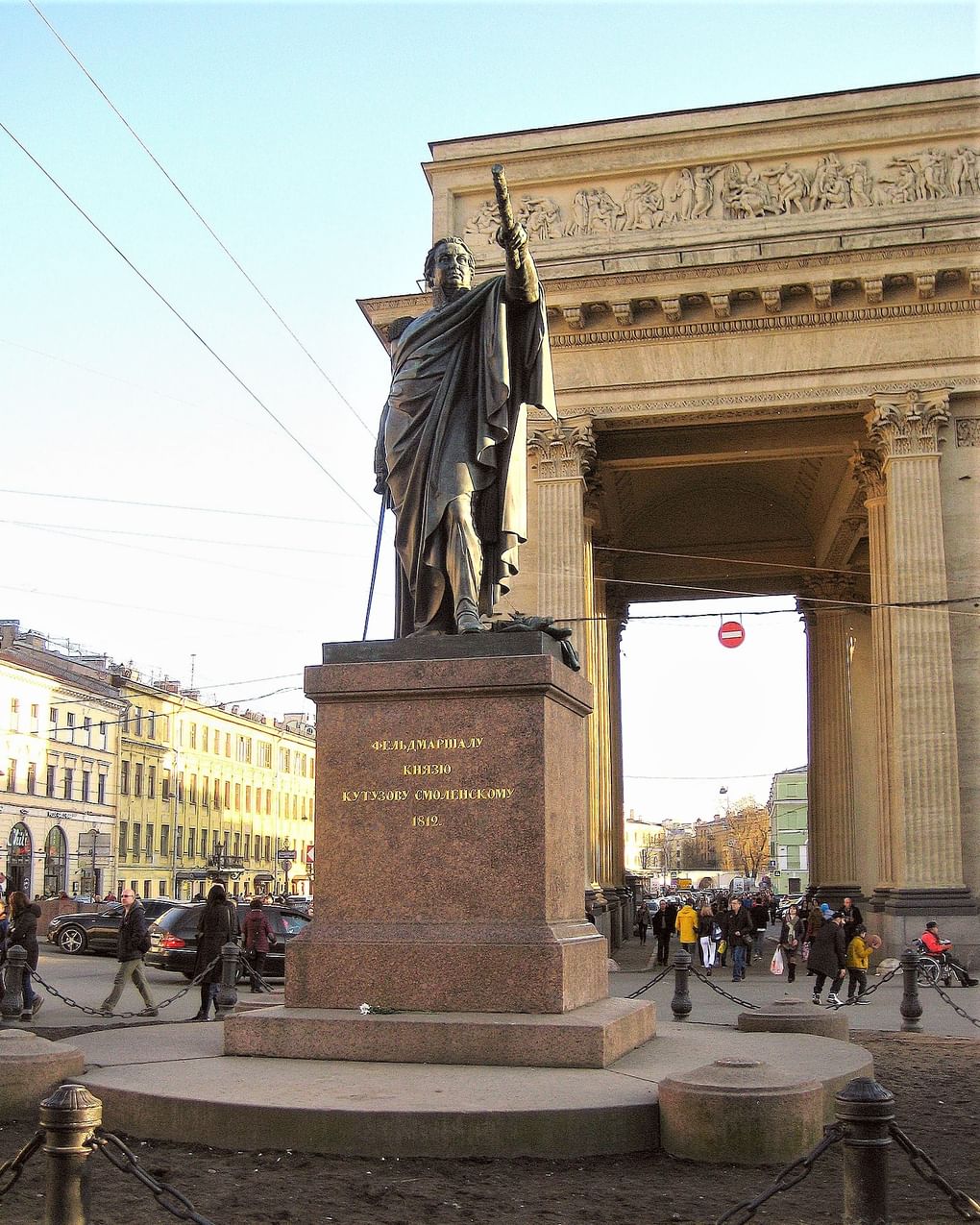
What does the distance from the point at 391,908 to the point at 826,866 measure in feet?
102

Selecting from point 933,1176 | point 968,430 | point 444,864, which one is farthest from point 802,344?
point 933,1176

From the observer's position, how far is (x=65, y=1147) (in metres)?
4.19

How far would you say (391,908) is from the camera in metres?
7.70

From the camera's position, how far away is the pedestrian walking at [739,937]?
26.0m

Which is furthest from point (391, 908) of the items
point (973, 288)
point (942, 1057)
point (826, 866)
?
point (826, 866)

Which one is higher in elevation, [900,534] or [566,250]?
[566,250]

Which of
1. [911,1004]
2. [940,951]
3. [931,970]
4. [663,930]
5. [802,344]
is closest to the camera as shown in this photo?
[911,1004]

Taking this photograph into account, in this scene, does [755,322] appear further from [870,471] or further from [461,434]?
[461,434]

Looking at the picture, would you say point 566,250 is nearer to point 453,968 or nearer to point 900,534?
point 900,534

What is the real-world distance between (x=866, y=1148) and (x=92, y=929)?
30985 millimetres

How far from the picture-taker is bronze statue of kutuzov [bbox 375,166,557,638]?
28.5 ft

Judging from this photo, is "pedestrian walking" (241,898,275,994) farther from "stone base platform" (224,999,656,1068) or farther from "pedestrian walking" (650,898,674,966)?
"stone base platform" (224,999,656,1068)

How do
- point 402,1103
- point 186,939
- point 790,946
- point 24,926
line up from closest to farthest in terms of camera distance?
point 402,1103 < point 24,926 < point 186,939 < point 790,946

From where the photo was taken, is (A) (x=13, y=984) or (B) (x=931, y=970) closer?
(A) (x=13, y=984)
